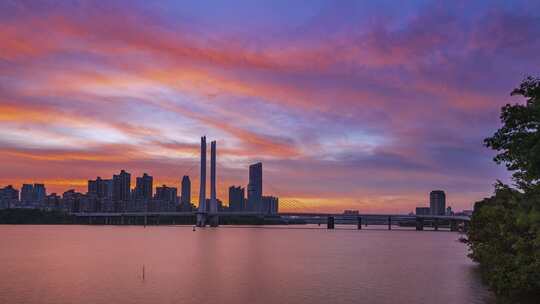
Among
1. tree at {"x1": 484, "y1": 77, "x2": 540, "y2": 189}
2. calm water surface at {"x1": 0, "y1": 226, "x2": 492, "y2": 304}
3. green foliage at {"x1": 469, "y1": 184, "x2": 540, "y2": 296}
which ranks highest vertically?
tree at {"x1": 484, "y1": 77, "x2": 540, "y2": 189}

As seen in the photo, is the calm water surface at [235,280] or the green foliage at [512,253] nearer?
the green foliage at [512,253]

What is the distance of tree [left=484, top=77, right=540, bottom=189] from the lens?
22031 mm

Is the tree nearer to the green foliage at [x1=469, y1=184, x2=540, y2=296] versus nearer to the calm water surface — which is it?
the green foliage at [x1=469, y1=184, x2=540, y2=296]

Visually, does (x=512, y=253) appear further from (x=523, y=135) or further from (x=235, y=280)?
(x=235, y=280)

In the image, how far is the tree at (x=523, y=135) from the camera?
22031mm

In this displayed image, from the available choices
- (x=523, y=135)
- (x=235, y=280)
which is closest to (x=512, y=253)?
(x=523, y=135)

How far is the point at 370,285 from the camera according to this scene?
63.0 m

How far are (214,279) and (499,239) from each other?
33334 mm

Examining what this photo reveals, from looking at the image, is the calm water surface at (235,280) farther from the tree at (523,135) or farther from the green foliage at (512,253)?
the tree at (523,135)

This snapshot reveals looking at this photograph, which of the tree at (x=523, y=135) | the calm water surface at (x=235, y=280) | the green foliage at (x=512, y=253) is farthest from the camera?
the calm water surface at (x=235, y=280)

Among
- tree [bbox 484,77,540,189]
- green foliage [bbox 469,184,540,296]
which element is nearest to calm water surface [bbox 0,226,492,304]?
green foliage [bbox 469,184,540,296]

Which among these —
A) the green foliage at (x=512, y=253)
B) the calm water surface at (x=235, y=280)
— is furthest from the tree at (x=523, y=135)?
the calm water surface at (x=235, y=280)

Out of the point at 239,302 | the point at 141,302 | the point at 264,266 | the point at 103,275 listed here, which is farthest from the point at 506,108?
the point at 264,266

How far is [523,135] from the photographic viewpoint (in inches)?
953
